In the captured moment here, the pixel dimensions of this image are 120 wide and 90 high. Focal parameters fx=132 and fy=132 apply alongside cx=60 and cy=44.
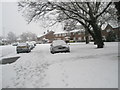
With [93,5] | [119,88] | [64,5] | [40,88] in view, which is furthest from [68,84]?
[93,5]

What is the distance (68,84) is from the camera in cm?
462

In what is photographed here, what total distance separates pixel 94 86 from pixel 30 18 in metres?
14.1

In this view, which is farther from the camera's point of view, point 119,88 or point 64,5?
point 64,5

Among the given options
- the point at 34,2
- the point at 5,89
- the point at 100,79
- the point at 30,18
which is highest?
the point at 34,2

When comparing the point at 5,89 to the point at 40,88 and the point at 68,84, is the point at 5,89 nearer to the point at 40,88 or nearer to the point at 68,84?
the point at 40,88

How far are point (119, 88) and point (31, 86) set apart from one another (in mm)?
2989

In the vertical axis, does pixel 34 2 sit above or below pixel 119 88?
above

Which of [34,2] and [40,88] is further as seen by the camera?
[34,2]

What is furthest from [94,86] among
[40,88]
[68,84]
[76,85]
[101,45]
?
[101,45]

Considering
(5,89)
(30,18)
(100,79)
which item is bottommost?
(5,89)

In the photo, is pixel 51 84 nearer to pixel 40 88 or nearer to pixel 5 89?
pixel 40 88

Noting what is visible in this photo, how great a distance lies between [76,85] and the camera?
14.8 ft

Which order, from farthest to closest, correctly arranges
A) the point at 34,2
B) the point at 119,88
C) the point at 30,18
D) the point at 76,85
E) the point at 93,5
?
the point at 93,5 → the point at 30,18 → the point at 34,2 → the point at 76,85 → the point at 119,88

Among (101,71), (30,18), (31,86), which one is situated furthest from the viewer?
(30,18)
